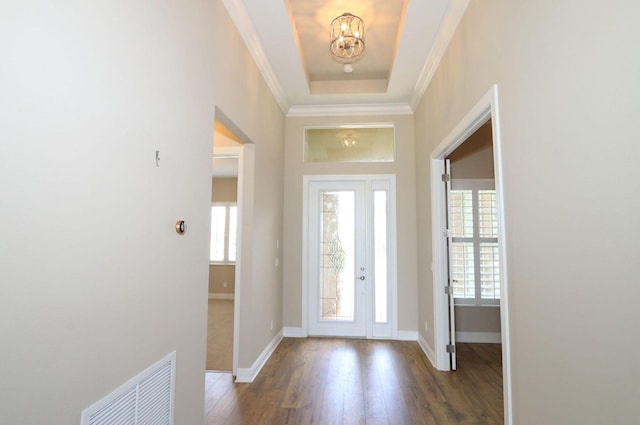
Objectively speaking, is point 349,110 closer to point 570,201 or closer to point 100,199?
point 570,201

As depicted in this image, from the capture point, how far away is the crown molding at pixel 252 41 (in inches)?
101

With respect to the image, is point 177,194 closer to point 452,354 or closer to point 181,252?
point 181,252

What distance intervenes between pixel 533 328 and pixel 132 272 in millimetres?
1931

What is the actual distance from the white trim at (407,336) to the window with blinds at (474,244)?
75cm

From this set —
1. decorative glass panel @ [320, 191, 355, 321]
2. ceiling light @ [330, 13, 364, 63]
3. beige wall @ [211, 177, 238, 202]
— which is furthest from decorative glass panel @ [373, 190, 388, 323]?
beige wall @ [211, 177, 238, 202]

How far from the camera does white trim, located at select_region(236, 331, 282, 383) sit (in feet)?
10.2

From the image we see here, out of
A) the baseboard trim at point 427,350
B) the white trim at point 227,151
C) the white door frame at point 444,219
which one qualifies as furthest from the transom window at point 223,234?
the white door frame at point 444,219

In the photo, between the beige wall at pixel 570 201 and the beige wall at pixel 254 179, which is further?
the beige wall at pixel 254 179

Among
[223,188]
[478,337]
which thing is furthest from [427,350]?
[223,188]

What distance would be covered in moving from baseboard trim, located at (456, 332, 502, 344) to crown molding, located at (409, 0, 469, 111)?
10.7 feet

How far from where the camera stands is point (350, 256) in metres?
4.61

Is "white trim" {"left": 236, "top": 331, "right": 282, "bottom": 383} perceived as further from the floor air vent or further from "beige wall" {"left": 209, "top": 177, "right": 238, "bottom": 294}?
"beige wall" {"left": 209, "top": 177, "right": 238, "bottom": 294}

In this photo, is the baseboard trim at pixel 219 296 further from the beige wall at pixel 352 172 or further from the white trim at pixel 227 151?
the white trim at pixel 227 151

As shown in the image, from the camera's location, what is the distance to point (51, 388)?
1027mm
